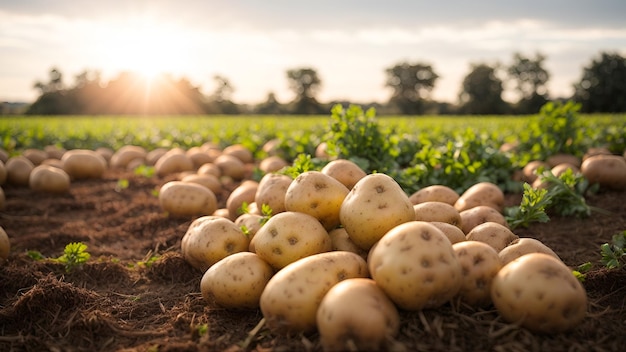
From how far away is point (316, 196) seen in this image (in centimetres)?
354

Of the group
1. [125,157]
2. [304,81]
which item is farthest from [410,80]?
[125,157]

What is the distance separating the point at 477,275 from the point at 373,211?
785 mm

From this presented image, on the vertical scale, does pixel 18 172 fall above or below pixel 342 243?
below

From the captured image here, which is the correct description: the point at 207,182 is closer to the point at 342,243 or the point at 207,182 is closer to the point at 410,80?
the point at 342,243

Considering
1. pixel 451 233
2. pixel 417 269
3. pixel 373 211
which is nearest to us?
pixel 417 269

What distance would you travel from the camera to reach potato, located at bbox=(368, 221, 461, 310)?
8.35ft

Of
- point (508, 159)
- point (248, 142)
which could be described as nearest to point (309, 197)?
point (508, 159)

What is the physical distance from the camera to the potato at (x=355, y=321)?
2.38 m

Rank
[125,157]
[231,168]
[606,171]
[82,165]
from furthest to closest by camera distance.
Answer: [125,157], [82,165], [231,168], [606,171]

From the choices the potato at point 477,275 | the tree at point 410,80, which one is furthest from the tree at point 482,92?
the potato at point 477,275

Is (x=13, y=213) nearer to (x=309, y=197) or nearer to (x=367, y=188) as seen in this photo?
(x=309, y=197)

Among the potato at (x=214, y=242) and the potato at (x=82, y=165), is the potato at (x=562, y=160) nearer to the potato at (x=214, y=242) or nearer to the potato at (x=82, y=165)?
the potato at (x=214, y=242)

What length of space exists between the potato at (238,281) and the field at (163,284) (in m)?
0.13

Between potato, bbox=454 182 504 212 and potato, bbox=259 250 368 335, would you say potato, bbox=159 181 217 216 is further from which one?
potato, bbox=259 250 368 335
